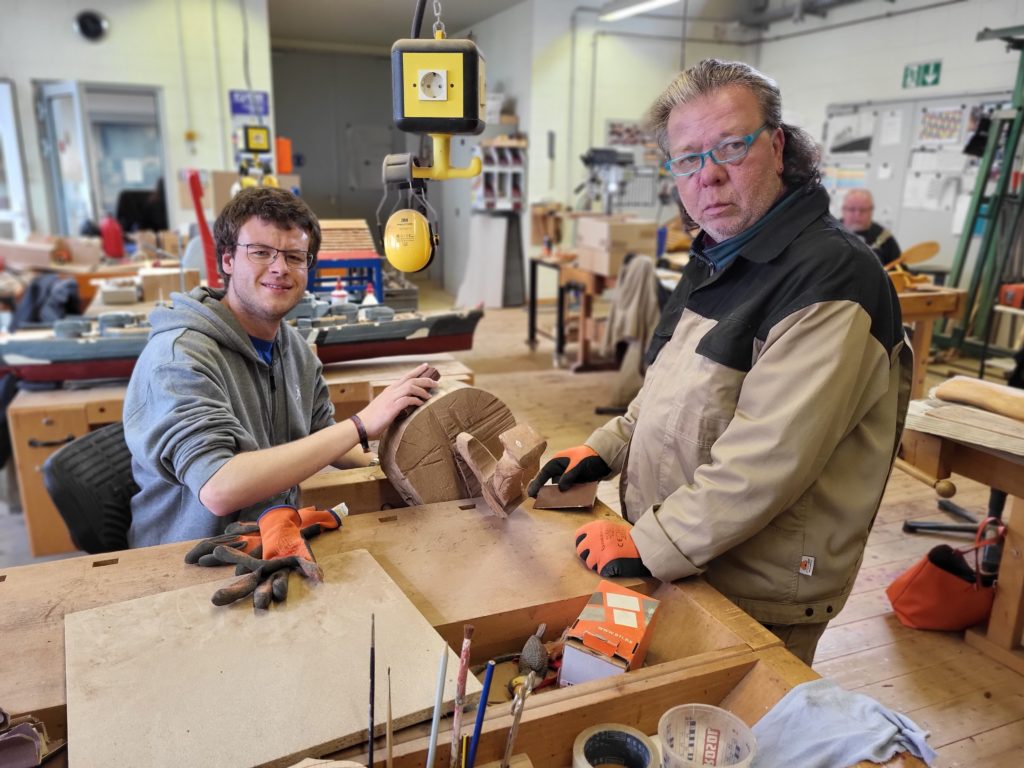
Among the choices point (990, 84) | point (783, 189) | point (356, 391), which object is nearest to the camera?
point (783, 189)

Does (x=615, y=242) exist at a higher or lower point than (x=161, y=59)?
lower

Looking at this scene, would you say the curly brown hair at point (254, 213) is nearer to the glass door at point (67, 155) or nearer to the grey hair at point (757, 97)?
the grey hair at point (757, 97)

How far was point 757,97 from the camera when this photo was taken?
121 centimetres

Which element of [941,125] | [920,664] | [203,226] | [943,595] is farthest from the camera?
[941,125]

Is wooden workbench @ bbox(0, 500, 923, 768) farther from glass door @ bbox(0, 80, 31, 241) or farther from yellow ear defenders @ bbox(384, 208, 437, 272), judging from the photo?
glass door @ bbox(0, 80, 31, 241)

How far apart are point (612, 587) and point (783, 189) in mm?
747

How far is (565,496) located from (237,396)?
71 centimetres

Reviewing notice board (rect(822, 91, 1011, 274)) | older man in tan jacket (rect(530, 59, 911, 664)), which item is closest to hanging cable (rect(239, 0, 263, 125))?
notice board (rect(822, 91, 1011, 274))

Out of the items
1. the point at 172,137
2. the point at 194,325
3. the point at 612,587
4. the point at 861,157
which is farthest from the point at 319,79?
the point at 612,587

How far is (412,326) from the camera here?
310 centimetres

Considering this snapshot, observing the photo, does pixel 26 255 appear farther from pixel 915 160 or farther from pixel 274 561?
pixel 915 160

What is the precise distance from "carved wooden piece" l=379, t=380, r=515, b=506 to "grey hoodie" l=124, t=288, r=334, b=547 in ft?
0.92

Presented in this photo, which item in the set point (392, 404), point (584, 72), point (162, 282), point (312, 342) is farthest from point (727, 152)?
point (584, 72)

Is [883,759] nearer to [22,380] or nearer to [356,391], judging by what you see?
[356,391]
